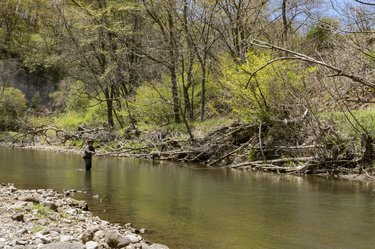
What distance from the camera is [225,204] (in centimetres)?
1177

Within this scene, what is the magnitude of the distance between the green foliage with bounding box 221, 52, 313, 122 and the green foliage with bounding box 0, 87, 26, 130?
3058 centimetres

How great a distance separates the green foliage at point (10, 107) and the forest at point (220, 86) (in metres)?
1.83

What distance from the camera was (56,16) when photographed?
121 ft

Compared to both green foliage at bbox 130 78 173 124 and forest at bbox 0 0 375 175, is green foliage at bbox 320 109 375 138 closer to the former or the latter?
forest at bbox 0 0 375 175

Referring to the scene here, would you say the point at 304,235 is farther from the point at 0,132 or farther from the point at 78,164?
the point at 0,132

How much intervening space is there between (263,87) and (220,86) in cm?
586

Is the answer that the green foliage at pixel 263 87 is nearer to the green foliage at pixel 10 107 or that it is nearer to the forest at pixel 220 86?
the forest at pixel 220 86

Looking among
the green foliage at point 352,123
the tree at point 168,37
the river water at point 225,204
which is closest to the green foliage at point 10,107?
the tree at point 168,37

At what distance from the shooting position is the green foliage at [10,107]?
4600 cm

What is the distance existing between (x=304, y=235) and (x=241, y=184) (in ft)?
21.0

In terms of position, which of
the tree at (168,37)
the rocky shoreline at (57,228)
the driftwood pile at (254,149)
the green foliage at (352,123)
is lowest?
the rocky shoreline at (57,228)

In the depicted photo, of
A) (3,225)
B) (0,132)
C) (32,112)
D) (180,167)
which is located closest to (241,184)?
(180,167)

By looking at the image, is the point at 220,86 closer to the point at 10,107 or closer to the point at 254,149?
the point at 254,149

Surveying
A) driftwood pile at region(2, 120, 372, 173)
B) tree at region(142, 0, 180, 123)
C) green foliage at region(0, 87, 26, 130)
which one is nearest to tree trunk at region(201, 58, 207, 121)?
tree at region(142, 0, 180, 123)
